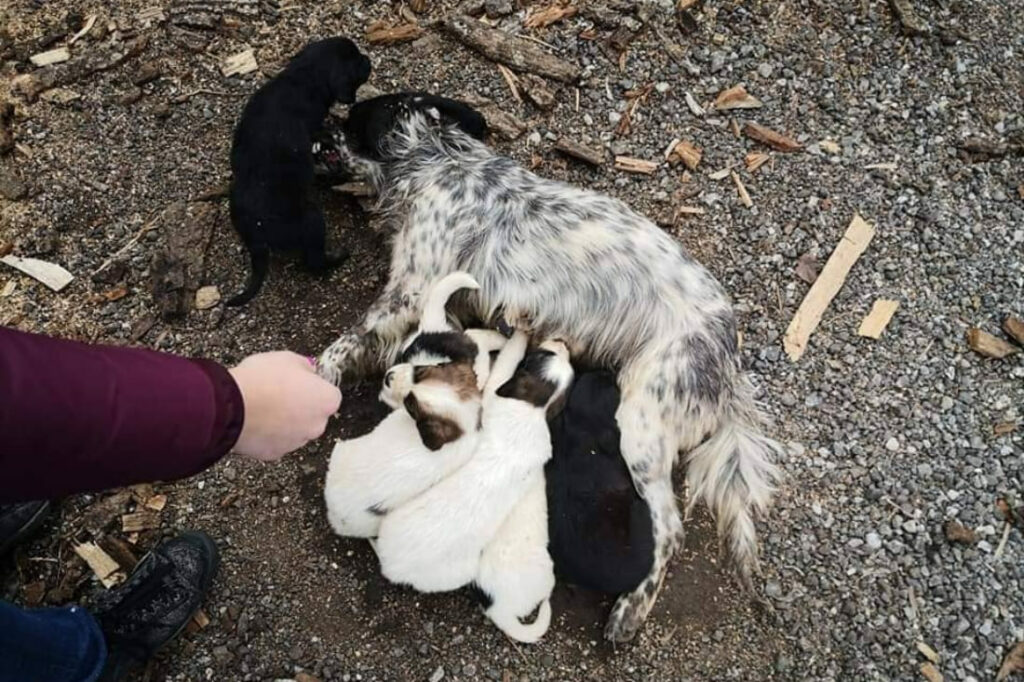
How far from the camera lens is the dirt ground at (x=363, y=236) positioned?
3.41m

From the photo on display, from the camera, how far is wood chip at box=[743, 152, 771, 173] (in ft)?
14.1

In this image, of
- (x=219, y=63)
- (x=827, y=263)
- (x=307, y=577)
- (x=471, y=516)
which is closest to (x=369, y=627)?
(x=307, y=577)

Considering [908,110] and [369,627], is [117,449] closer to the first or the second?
[369,627]

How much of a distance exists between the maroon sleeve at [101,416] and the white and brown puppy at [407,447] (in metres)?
→ 1.18

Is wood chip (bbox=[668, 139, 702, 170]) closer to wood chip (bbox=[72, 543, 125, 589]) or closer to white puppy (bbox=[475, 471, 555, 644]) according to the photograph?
white puppy (bbox=[475, 471, 555, 644])

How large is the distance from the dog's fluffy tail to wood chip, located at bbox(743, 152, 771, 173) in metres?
1.23

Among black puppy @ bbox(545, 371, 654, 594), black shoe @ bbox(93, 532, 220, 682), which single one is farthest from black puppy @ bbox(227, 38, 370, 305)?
black puppy @ bbox(545, 371, 654, 594)

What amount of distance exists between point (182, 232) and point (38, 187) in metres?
0.78

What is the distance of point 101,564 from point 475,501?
1617 millimetres

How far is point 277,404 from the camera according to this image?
2.23m

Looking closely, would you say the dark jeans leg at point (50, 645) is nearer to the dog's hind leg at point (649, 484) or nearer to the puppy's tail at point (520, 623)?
the puppy's tail at point (520, 623)

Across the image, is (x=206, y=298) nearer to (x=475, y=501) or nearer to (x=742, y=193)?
(x=475, y=501)

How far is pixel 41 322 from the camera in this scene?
3.96 m

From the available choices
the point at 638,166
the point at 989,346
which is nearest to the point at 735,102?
the point at 638,166
